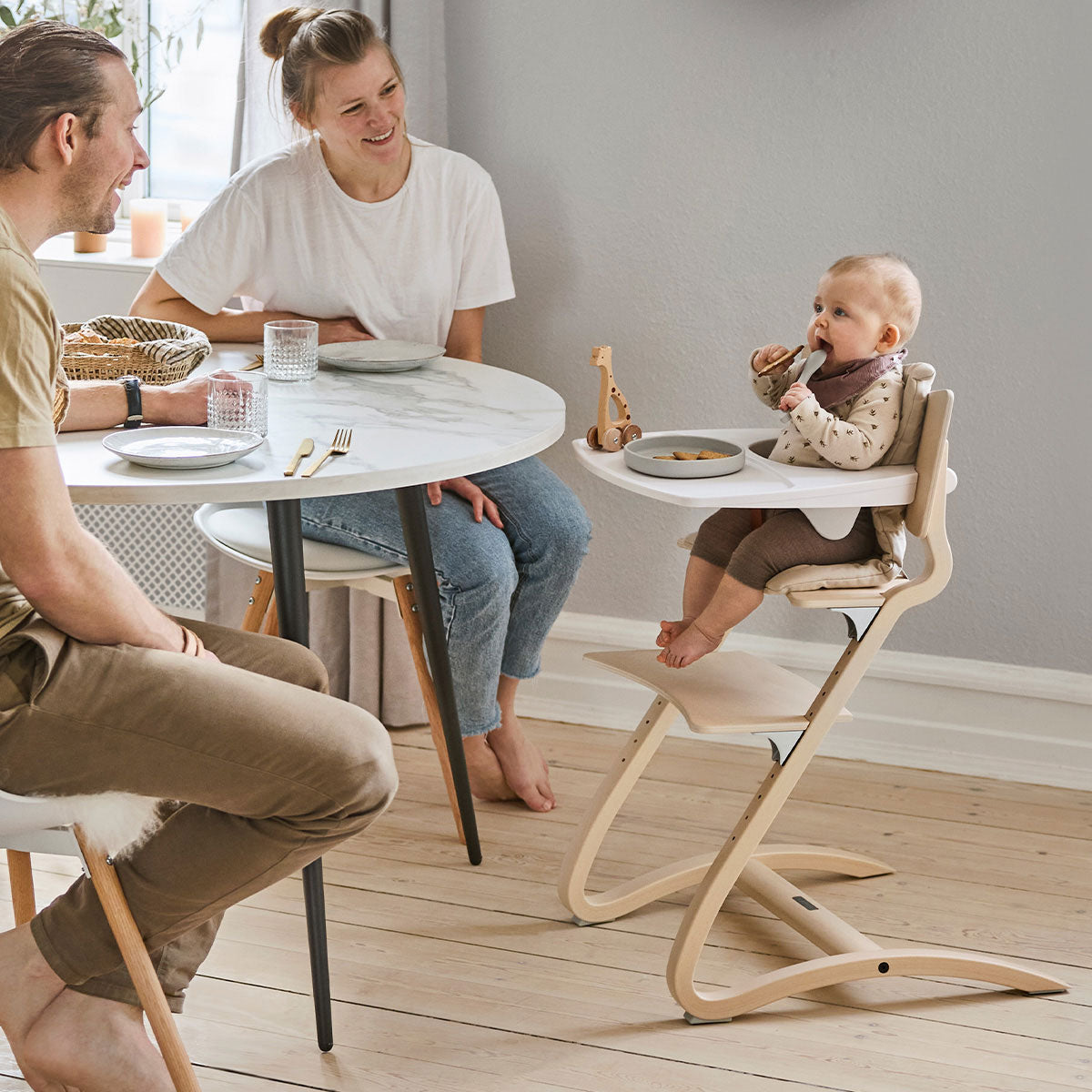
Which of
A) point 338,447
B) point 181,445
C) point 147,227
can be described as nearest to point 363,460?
point 338,447

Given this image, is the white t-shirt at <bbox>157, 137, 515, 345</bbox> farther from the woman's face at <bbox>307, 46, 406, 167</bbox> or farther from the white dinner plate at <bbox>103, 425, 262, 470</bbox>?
the white dinner plate at <bbox>103, 425, 262, 470</bbox>

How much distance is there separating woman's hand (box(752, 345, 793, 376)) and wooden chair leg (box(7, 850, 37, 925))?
1273mm

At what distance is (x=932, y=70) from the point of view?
2285mm

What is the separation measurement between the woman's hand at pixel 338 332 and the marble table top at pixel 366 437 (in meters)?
0.15

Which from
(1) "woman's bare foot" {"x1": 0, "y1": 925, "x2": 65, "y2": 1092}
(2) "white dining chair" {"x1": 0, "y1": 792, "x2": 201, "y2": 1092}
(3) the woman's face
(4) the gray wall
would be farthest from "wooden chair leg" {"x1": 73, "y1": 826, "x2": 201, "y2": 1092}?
(4) the gray wall

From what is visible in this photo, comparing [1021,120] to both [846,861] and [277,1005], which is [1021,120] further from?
[277,1005]

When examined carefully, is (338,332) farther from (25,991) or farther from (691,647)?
(25,991)

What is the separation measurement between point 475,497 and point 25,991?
3.50ft

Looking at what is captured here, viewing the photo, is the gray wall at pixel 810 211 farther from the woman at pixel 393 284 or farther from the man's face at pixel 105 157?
the man's face at pixel 105 157

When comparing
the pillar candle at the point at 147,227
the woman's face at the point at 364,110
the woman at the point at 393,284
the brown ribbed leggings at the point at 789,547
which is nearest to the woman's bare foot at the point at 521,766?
the woman at the point at 393,284

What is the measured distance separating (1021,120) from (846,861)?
136 centimetres

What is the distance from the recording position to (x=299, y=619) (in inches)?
66.8

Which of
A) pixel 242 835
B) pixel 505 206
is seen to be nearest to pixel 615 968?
pixel 242 835

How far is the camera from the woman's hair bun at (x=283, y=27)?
2.24 metres
